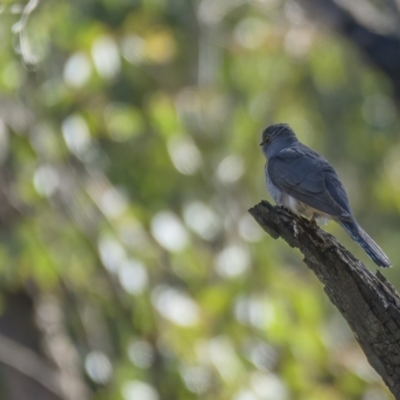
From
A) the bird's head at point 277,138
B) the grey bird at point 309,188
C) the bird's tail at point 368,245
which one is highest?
the bird's head at point 277,138

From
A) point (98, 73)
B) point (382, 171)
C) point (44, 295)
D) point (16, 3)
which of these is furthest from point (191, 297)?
point (382, 171)

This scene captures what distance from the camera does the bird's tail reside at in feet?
13.6

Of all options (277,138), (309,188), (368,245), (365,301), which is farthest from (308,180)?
(365,301)

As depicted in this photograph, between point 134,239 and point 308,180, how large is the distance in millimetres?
1699

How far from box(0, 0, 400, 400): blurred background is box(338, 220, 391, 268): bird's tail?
5.46 feet

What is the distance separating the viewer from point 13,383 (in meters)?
6.64

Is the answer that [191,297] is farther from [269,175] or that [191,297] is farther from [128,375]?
[269,175]

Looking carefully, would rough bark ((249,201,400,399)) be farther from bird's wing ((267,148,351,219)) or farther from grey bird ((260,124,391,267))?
bird's wing ((267,148,351,219))

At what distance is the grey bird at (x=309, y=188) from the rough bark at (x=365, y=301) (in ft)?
1.83

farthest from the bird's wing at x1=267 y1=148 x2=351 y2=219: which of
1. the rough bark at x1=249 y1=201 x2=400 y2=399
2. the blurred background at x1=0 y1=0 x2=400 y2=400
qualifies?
the blurred background at x1=0 y1=0 x2=400 y2=400

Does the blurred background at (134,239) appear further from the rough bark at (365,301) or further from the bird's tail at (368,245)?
the rough bark at (365,301)

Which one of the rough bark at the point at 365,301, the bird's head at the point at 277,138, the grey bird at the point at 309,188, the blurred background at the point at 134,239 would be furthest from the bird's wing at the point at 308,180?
the blurred background at the point at 134,239

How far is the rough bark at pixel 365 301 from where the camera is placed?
12.1 feet

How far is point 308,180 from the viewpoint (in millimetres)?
4879
